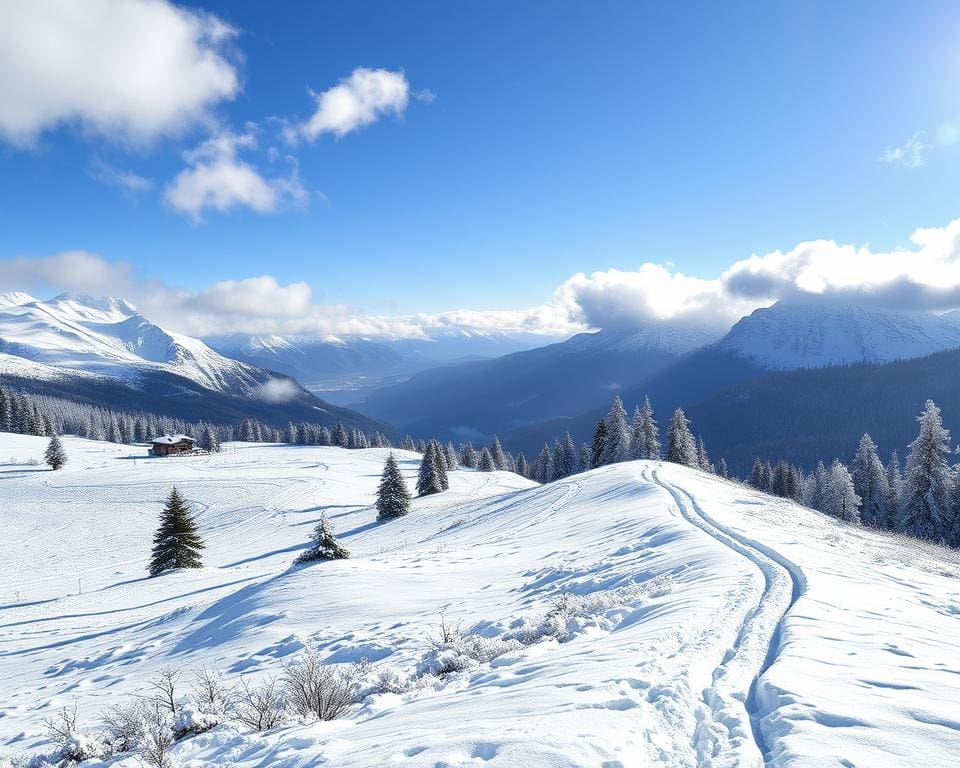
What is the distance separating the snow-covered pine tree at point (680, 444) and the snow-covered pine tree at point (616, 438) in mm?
4653

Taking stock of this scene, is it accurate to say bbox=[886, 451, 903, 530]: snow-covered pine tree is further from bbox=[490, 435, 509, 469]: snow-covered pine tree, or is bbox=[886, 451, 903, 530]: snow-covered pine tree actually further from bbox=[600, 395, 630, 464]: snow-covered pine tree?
bbox=[490, 435, 509, 469]: snow-covered pine tree

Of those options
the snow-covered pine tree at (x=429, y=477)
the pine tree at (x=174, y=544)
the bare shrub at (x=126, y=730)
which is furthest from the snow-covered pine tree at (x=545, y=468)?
the bare shrub at (x=126, y=730)

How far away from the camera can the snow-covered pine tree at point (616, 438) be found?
5547 cm

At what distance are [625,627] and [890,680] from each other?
3.75 meters

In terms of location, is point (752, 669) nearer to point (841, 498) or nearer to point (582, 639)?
point (582, 639)

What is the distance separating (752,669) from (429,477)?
50669mm

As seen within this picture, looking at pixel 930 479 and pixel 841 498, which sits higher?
pixel 930 479

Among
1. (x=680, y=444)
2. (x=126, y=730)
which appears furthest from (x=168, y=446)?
(x=126, y=730)

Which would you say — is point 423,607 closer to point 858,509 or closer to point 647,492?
point 647,492

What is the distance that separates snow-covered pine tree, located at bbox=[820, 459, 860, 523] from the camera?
51375mm

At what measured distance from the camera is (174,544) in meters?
27.2

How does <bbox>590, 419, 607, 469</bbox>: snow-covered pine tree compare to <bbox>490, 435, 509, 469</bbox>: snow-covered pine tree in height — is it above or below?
above

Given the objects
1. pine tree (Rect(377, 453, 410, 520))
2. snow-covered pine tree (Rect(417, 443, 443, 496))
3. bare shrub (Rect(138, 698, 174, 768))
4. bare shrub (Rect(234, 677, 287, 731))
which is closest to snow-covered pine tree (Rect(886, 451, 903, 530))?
snow-covered pine tree (Rect(417, 443, 443, 496))

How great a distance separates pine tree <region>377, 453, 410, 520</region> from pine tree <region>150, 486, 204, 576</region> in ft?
53.2
